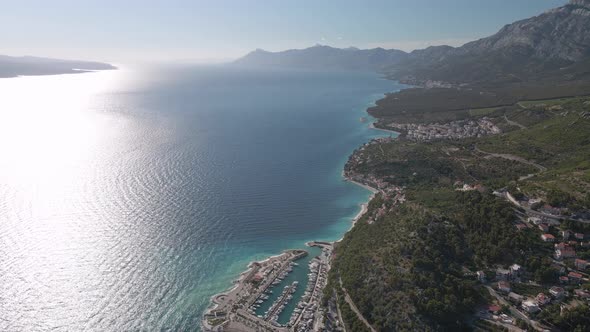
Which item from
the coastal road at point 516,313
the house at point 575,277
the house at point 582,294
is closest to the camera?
the coastal road at point 516,313

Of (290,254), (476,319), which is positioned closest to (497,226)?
(476,319)

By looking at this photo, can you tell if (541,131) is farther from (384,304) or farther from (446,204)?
(384,304)

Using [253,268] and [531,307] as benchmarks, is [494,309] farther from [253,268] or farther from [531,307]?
[253,268]

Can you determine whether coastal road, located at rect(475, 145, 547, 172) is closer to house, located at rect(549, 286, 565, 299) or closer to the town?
the town

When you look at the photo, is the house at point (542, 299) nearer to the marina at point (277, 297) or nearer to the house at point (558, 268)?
the house at point (558, 268)

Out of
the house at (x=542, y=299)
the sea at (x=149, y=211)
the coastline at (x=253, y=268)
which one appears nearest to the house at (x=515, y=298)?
the house at (x=542, y=299)

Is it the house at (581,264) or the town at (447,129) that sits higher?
the town at (447,129)
